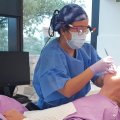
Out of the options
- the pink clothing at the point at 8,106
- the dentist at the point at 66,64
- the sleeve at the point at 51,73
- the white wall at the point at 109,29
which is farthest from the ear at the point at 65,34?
the white wall at the point at 109,29

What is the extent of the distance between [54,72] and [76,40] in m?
0.23

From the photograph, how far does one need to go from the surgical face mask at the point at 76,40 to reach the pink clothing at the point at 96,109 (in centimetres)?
34

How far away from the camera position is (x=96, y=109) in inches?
48.2

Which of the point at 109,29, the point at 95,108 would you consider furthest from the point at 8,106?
the point at 109,29

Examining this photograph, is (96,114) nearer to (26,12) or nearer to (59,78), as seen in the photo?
(59,78)

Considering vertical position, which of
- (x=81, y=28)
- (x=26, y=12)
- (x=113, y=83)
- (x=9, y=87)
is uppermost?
(x=26, y=12)

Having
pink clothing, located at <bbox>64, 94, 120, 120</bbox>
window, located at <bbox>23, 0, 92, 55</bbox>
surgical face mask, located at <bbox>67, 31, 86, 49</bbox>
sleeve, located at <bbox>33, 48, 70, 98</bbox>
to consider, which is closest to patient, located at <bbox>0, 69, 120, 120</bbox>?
pink clothing, located at <bbox>64, 94, 120, 120</bbox>

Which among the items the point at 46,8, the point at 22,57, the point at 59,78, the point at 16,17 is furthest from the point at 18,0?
the point at 59,78

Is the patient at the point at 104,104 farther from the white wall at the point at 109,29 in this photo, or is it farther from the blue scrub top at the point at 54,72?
the white wall at the point at 109,29

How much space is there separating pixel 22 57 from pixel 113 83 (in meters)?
1.10

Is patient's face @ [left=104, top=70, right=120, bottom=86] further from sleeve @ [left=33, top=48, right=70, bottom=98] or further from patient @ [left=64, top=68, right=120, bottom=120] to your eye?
sleeve @ [left=33, top=48, right=70, bottom=98]

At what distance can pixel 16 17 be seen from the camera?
2.43 meters

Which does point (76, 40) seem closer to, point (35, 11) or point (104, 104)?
point (104, 104)

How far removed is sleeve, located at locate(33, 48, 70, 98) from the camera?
1.35m
